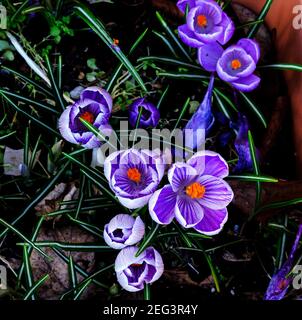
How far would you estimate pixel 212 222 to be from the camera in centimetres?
130

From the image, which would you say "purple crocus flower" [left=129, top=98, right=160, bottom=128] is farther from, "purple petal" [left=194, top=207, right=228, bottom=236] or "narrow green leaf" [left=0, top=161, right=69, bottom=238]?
"purple petal" [left=194, top=207, right=228, bottom=236]

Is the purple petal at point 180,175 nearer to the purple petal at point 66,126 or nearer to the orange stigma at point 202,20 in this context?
the purple petal at point 66,126

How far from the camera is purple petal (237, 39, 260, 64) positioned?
1567 millimetres

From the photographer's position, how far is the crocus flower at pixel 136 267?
4.32ft

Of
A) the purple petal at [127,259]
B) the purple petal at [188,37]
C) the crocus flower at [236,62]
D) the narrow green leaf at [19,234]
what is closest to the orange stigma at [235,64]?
the crocus flower at [236,62]

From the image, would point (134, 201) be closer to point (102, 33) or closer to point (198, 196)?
point (198, 196)

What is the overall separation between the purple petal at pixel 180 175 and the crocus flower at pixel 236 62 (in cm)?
38

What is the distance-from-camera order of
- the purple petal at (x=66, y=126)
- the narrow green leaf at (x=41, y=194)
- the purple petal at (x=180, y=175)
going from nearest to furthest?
the purple petal at (x=180, y=175)
the purple petal at (x=66, y=126)
the narrow green leaf at (x=41, y=194)

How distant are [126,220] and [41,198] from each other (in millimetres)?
303

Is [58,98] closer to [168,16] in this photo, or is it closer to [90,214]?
[90,214]

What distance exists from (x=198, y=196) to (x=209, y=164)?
0.08 m

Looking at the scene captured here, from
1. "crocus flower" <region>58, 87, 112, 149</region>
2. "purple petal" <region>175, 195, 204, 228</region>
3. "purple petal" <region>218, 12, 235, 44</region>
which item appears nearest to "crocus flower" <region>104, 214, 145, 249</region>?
"purple petal" <region>175, 195, 204, 228</region>

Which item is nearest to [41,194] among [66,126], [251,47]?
[66,126]
